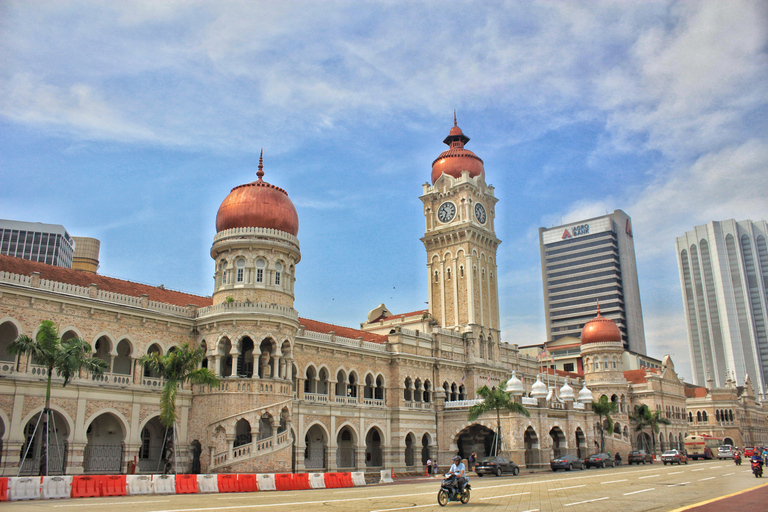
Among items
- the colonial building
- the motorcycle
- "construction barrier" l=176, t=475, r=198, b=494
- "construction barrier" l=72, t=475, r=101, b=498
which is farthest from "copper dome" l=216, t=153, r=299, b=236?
the motorcycle

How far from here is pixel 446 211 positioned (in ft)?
198

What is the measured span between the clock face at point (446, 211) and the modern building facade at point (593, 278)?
82.0 metres

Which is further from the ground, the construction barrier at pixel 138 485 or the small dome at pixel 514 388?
the small dome at pixel 514 388

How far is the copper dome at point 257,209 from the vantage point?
36469 millimetres

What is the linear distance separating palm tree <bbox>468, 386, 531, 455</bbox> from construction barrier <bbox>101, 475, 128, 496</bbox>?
2681 cm

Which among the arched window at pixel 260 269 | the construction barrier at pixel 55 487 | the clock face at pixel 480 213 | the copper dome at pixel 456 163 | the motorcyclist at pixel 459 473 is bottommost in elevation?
the construction barrier at pixel 55 487

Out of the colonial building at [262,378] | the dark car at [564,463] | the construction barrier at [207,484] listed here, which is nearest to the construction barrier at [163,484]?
the construction barrier at [207,484]

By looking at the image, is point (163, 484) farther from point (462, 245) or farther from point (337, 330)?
point (462, 245)

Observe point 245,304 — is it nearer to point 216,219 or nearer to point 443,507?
point 216,219

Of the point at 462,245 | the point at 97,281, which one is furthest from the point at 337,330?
the point at 97,281

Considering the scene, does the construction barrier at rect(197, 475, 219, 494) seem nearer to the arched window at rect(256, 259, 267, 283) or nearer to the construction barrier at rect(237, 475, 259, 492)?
the construction barrier at rect(237, 475, 259, 492)

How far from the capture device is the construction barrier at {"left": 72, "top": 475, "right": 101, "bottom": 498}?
69.5 ft

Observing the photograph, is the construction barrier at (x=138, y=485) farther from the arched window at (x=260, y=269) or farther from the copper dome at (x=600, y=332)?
the copper dome at (x=600, y=332)

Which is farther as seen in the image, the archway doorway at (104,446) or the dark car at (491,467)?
the dark car at (491,467)
